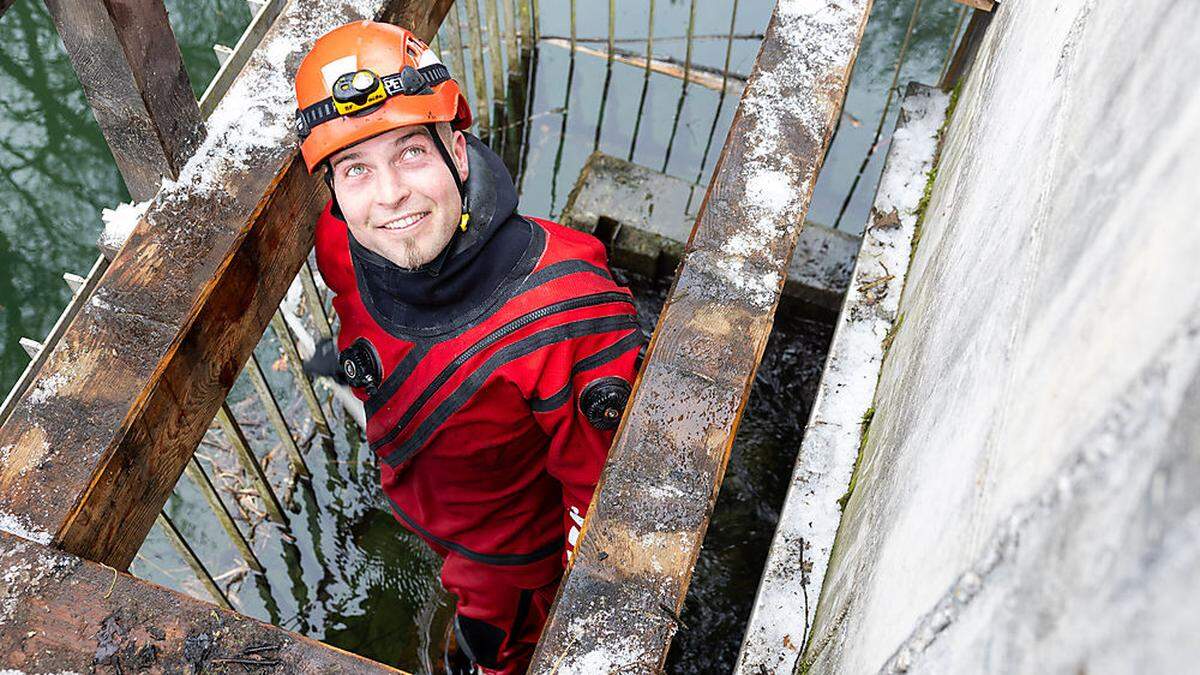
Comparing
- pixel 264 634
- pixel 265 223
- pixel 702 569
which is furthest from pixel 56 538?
pixel 702 569

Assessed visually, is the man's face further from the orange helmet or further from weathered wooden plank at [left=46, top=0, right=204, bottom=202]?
weathered wooden plank at [left=46, top=0, right=204, bottom=202]

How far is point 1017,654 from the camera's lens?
0.56 m

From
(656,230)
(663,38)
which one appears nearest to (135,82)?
(656,230)

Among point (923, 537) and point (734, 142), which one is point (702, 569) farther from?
point (923, 537)

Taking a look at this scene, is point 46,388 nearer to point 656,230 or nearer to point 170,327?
point 170,327

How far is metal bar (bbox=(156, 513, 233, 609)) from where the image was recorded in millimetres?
2820

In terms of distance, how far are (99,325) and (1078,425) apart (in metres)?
1.67

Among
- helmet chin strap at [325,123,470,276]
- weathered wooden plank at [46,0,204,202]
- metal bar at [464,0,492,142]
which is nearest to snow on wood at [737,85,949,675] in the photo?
helmet chin strap at [325,123,470,276]

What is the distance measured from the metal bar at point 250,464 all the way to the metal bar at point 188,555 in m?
0.31

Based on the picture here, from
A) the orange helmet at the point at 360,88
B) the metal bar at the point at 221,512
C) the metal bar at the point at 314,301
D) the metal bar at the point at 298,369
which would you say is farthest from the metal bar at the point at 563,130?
the orange helmet at the point at 360,88

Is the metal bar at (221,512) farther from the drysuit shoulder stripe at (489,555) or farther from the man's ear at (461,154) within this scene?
the man's ear at (461,154)

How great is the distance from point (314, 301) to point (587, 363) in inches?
61.3

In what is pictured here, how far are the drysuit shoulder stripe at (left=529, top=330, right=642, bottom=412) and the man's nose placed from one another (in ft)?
1.92

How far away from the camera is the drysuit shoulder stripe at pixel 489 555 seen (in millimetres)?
2760
